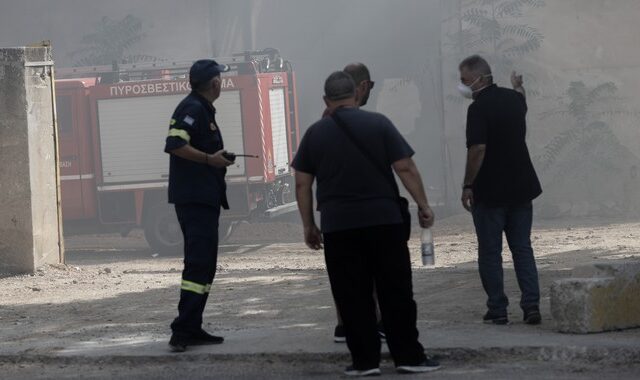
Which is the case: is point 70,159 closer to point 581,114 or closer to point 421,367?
point 581,114

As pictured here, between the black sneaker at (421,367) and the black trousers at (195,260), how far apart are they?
1443mm

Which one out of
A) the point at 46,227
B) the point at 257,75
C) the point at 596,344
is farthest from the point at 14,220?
the point at 596,344

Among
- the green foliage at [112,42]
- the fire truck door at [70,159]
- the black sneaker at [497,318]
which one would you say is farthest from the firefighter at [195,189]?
the green foliage at [112,42]

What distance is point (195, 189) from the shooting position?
7.33 meters

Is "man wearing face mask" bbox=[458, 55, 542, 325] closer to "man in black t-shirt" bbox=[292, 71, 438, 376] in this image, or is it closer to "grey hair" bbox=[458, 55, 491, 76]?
"grey hair" bbox=[458, 55, 491, 76]

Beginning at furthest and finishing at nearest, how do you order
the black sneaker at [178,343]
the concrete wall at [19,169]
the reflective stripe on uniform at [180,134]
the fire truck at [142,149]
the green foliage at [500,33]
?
1. the green foliage at [500,33]
2. the fire truck at [142,149]
3. the concrete wall at [19,169]
4. the black sneaker at [178,343]
5. the reflective stripe on uniform at [180,134]

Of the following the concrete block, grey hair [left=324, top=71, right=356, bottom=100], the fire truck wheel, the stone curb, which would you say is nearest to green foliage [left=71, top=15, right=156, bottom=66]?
the fire truck wheel

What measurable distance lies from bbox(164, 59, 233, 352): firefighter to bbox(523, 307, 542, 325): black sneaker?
212cm

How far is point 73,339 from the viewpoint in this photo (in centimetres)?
836

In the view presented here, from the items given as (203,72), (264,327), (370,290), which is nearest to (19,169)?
(264,327)

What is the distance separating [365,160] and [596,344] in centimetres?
182

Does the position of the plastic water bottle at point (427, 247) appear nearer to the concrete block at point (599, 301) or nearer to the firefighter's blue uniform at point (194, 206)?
the concrete block at point (599, 301)

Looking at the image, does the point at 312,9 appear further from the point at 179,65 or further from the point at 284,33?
the point at 179,65

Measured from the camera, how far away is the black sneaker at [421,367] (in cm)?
658
